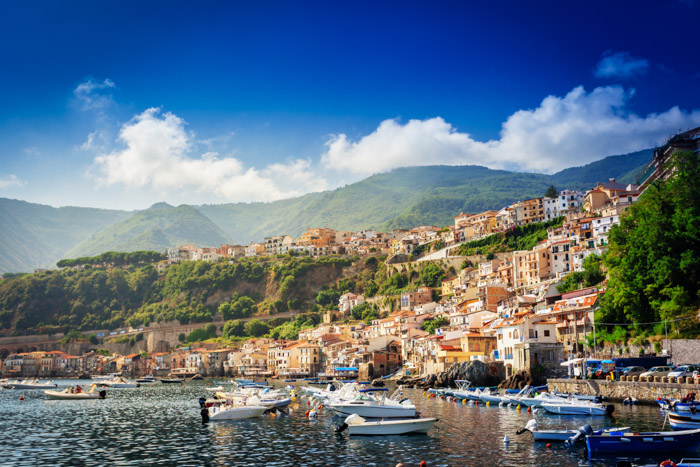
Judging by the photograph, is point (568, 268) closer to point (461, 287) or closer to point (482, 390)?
point (461, 287)

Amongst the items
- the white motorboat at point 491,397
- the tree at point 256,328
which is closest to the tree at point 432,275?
the tree at point 256,328

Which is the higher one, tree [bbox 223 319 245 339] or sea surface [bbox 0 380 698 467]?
tree [bbox 223 319 245 339]

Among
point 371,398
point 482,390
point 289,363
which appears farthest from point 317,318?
point 371,398

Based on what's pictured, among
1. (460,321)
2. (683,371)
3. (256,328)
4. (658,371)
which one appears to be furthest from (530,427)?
(256,328)

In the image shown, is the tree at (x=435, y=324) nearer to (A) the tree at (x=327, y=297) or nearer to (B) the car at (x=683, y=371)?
(B) the car at (x=683, y=371)

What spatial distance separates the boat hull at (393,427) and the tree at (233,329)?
109424 millimetres

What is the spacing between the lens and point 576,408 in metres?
37.2

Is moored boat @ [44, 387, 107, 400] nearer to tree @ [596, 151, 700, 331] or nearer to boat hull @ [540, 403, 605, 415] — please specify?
boat hull @ [540, 403, 605, 415]

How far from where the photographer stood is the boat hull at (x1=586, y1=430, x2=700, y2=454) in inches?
938

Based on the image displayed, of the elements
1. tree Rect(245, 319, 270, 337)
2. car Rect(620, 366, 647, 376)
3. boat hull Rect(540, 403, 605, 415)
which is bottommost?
boat hull Rect(540, 403, 605, 415)

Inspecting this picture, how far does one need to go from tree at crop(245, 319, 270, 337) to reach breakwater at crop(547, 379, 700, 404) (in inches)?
3825

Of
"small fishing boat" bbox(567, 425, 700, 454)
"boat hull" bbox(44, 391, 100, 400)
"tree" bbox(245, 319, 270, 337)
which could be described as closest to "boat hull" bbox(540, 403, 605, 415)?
"small fishing boat" bbox(567, 425, 700, 454)

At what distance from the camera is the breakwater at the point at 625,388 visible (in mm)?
35094

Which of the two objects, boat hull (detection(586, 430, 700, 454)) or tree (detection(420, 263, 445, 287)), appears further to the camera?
tree (detection(420, 263, 445, 287))
